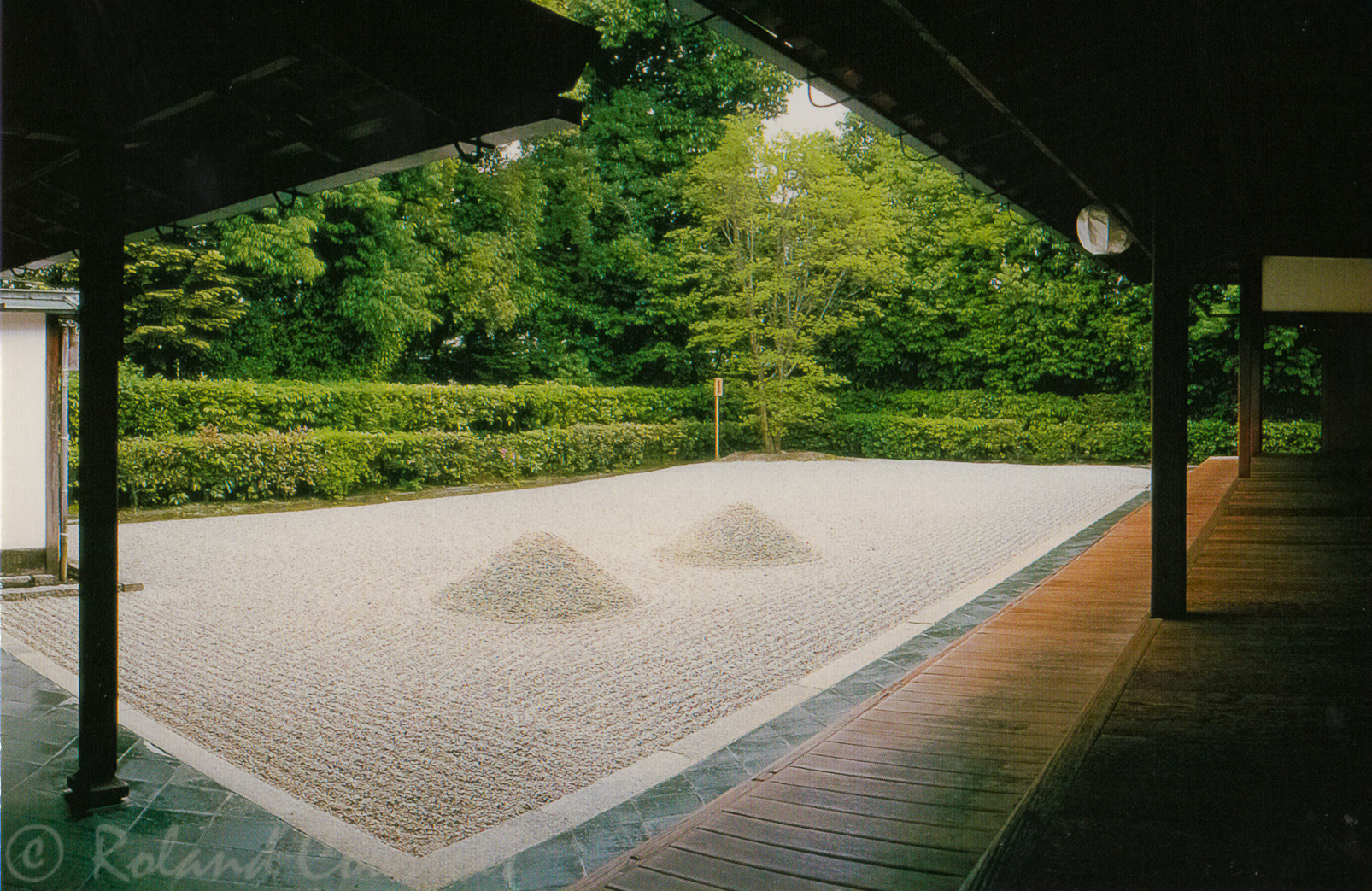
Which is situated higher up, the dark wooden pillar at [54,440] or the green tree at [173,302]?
the green tree at [173,302]

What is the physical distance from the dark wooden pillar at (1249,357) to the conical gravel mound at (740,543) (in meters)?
5.97

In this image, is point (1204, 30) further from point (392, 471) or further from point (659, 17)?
point (659, 17)

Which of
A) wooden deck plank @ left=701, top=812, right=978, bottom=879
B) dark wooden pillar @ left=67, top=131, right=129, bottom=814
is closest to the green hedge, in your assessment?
dark wooden pillar @ left=67, top=131, right=129, bottom=814

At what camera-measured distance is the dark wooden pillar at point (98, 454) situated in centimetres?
304

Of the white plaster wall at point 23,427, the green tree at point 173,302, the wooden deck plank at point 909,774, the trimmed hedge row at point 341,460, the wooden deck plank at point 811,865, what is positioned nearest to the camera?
the wooden deck plank at point 811,865

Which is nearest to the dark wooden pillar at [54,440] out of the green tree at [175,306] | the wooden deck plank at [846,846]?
the wooden deck plank at [846,846]

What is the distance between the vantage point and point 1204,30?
11.5ft

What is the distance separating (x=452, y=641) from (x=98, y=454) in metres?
2.88

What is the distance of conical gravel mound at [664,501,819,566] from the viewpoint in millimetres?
8406

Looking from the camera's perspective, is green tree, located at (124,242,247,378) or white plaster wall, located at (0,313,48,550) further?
green tree, located at (124,242,247,378)

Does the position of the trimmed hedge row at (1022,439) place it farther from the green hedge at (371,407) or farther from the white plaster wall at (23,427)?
the white plaster wall at (23,427)

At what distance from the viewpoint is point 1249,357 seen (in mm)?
11508

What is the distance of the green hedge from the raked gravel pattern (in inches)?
81.0

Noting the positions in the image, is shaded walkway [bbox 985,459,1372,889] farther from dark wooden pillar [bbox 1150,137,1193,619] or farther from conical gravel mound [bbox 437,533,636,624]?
conical gravel mound [bbox 437,533,636,624]
